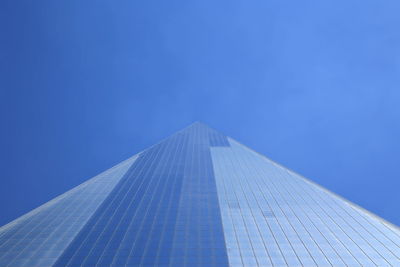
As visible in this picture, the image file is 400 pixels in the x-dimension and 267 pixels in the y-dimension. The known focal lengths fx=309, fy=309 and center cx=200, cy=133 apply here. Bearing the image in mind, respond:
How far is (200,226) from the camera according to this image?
43125 millimetres

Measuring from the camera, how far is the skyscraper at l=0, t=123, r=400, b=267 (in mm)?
36500

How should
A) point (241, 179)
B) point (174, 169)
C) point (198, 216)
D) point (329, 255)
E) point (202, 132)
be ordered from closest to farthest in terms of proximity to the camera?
point (329, 255) < point (198, 216) < point (241, 179) < point (174, 169) < point (202, 132)

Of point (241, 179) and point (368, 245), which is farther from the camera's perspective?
point (241, 179)

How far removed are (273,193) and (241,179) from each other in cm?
818

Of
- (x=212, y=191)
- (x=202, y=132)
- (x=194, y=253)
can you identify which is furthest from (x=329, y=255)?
(x=202, y=132)

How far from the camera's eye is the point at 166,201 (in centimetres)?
5222

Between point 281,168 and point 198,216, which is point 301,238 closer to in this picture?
point 198,216

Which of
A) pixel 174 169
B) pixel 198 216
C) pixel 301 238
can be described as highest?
pixel 174 169

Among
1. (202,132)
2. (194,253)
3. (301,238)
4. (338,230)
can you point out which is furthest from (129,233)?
(202,132)

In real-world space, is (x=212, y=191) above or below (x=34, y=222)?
above

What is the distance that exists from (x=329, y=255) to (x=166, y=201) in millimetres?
26365

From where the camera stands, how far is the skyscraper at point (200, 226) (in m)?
36.5

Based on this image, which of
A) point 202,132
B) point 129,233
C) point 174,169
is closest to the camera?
point 129,233

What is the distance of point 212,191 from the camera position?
5550 centimetres
